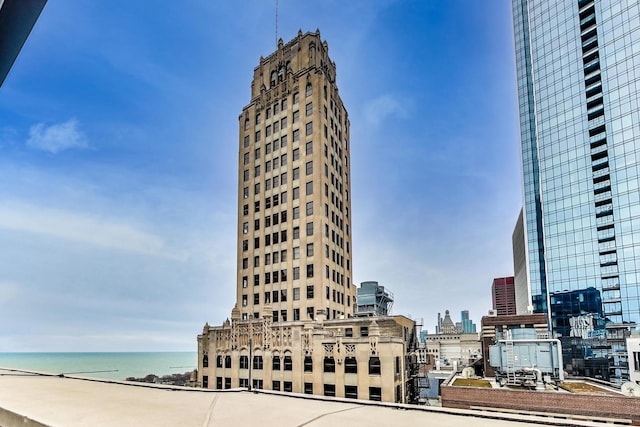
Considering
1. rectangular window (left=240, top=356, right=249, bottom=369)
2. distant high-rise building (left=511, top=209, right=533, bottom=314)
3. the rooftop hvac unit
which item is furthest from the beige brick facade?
distant high-rise building (left=511, top=209, right=533, bottom=314)

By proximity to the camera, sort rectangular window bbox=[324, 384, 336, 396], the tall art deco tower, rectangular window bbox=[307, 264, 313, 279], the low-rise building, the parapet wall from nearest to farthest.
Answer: the parapet wall
the low-rise building
rectangular window bbox=[324, 384, 336, 396]
rectangular window bbox=[307, 264, 313, 279]
the tall art deco tower

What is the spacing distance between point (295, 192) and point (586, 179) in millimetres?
84171

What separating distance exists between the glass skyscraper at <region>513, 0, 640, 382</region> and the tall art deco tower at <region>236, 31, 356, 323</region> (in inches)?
2601

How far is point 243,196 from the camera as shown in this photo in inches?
2714

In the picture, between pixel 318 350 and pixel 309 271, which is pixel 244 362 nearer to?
pixel 318 350

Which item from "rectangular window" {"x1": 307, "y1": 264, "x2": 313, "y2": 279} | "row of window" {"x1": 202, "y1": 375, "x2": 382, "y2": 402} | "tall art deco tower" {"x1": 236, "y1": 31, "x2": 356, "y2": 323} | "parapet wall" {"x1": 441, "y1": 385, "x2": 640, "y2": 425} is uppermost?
"tall art deco tower" {"x1": 236, "y1": 31, "x2": 356, "y2": 323}

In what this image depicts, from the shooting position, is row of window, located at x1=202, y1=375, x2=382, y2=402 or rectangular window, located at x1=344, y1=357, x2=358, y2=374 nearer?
row of window, located at x1=202, y1=375, x2=382, y2=402

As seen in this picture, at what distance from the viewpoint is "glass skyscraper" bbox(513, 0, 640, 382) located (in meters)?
98.6

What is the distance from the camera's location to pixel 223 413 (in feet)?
43.9

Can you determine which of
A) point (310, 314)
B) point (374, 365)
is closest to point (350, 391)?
point (374, 365)

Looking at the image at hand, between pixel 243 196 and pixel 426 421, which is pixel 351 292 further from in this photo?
pixel 426 421

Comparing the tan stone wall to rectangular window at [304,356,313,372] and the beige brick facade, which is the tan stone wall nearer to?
the beige brick facade

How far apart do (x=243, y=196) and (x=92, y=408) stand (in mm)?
55459

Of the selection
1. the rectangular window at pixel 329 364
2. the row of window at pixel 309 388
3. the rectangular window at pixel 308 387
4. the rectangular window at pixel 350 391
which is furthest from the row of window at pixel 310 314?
the rectangular window at pixel 350 391
